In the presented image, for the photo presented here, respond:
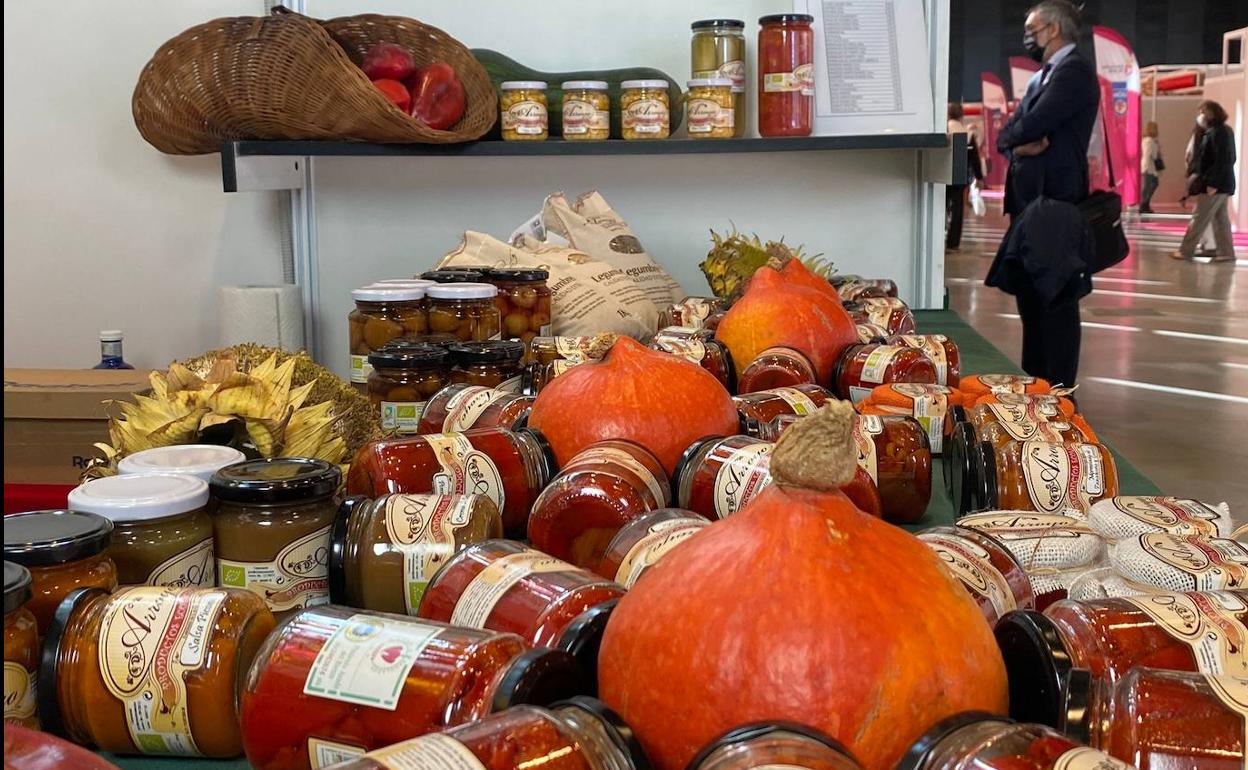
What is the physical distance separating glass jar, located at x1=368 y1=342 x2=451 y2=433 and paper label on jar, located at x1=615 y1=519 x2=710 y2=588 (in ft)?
2.46

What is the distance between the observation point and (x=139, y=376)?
2727 mm

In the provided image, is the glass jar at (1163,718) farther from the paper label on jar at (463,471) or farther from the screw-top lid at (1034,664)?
the paper label on jar at (463,471)

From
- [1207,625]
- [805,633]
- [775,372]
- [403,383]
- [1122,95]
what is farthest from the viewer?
[1122,95]

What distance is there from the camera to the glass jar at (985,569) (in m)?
0.88

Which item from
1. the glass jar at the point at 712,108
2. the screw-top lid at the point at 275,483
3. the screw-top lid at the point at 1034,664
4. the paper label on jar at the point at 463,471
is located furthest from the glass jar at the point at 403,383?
the glass jar at the point at 712,108

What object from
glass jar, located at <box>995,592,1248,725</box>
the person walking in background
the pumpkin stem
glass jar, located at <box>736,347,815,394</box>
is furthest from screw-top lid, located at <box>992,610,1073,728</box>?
the person walking in background

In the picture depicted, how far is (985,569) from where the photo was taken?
91 centimetres

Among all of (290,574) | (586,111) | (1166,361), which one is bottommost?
(1166,361)

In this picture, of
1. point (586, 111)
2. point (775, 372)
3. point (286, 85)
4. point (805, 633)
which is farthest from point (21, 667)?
point (586, 111)

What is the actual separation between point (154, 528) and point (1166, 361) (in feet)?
24.3

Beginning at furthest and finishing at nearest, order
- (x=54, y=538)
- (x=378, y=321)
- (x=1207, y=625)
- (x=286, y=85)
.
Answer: (x=286, y=85), (x=378, y=321), (x=54, y=538), (x=1207, y=625)

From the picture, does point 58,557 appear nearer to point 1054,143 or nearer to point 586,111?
point 586,111

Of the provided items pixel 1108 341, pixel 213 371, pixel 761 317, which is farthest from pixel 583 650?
pixel 1108 341

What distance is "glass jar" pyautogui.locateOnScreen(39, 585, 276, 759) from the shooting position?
83 centimetres
